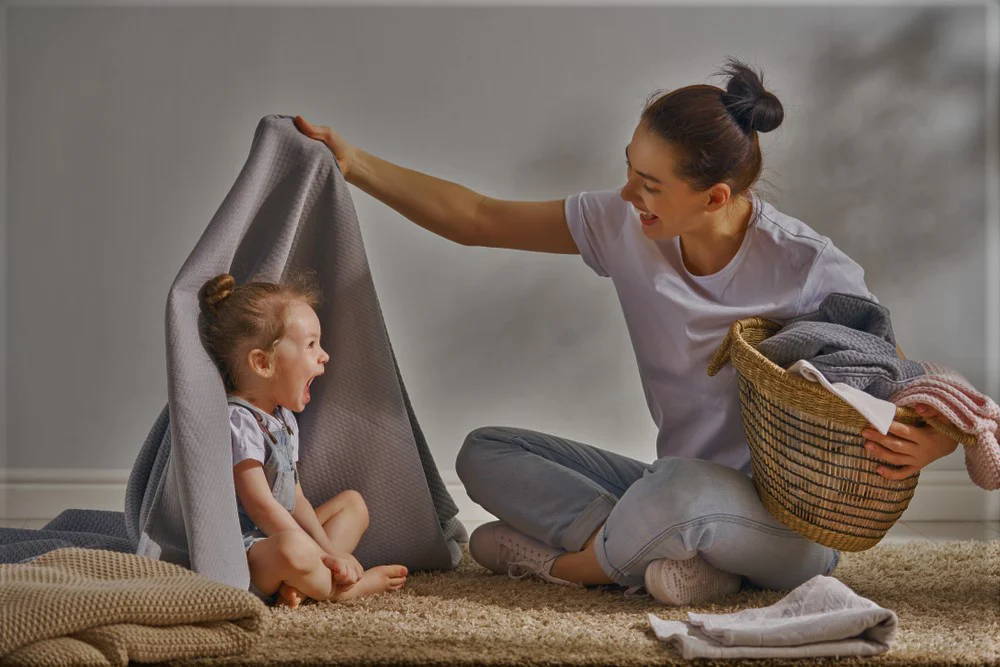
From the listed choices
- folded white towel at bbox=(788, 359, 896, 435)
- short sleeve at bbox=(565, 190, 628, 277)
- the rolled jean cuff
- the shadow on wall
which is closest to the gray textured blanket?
the rolled jean cuff

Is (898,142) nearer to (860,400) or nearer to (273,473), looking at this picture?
(860,400)

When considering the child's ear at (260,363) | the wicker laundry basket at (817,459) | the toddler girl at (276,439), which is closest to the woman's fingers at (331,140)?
the toddler girl at (276,439)

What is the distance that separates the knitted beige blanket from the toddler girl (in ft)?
0.56

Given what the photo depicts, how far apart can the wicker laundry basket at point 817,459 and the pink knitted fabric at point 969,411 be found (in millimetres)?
20

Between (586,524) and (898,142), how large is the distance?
1.35 metres

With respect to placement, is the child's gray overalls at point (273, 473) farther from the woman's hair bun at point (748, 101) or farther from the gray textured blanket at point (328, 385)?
the woman's hair bun at point (748, 101)

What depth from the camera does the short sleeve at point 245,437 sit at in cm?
158

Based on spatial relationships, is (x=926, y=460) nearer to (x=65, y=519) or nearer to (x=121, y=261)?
(x=65, y=519)

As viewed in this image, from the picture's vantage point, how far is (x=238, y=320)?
5.25ft

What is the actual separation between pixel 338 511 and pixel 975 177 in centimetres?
173

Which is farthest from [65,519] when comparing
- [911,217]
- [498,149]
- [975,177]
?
[975,177]

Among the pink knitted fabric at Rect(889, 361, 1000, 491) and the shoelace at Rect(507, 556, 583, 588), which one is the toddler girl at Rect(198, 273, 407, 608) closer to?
the shoelace at Rect(507, 556, 583, 588)

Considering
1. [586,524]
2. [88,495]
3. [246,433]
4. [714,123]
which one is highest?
[714,123]

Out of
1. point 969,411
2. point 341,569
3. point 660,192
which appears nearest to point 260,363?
point 341,569
